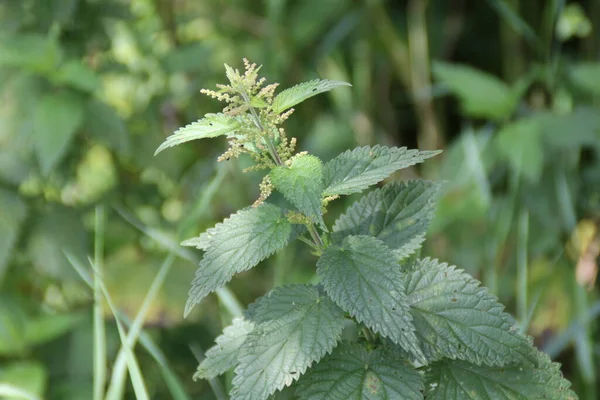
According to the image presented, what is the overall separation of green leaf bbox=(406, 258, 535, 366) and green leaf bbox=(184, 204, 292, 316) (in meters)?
0.19

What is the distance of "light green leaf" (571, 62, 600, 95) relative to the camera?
2.26m

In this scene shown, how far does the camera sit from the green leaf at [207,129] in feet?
2.71

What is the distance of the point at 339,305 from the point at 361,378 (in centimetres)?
11

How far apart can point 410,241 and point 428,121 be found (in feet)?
6.28

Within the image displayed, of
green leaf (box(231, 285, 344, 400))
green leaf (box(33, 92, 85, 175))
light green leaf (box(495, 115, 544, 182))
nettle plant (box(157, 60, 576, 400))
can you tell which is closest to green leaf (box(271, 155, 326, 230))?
nettle plant (box(157, 60, 576, 400))

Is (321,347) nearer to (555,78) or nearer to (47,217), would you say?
(47,217)

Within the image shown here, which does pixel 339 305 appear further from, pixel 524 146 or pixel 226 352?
pixel 524 146

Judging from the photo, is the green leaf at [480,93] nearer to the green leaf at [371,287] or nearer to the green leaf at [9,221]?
the green leaf at [9,221]

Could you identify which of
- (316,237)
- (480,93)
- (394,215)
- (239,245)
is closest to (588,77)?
(480,93)

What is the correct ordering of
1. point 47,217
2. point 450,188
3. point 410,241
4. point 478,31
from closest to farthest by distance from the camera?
point 410,241 → point 47,217 → point 450,188 → point 478,31

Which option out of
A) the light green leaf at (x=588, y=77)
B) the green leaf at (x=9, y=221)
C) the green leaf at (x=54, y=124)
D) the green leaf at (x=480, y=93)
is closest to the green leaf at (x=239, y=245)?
the green leaf at (x=54, y=124)

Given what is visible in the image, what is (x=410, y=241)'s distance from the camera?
920mm

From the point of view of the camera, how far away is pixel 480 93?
227 centimetres

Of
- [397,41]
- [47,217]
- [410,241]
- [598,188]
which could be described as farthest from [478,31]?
[410,241]
